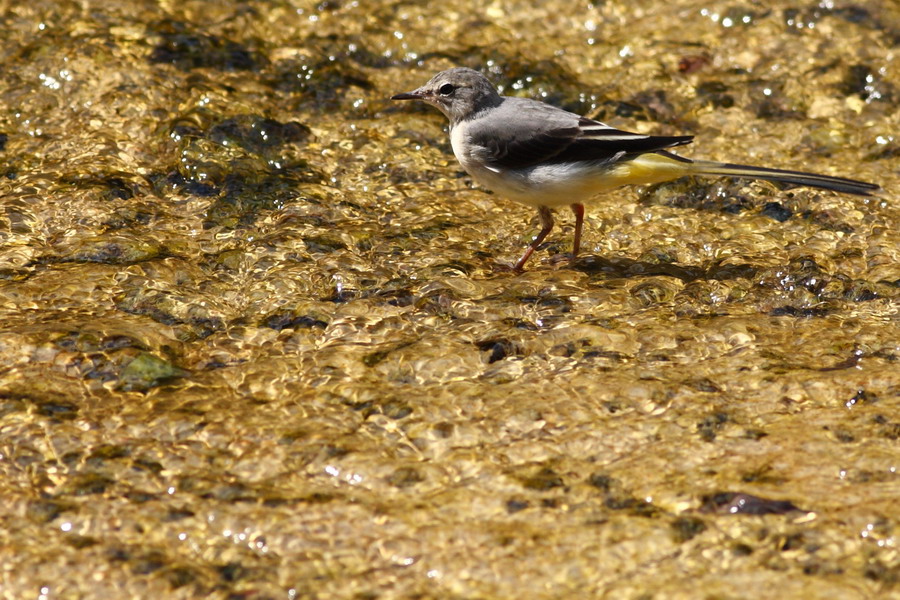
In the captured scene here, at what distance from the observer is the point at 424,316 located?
19.1ft

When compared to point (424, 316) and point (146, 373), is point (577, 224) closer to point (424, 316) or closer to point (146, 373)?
point (424, 316)

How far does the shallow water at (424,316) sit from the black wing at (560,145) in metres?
0.65

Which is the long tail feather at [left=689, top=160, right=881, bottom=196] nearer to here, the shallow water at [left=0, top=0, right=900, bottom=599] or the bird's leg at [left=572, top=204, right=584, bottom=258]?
the shallow water at [left=0, top=0, right=900, bottom=599]

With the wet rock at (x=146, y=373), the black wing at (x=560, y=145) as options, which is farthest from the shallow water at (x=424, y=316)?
the black wing at (x=560, y=145)

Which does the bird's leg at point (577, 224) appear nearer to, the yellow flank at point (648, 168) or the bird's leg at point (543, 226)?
the bird's leg at point (543, 226)

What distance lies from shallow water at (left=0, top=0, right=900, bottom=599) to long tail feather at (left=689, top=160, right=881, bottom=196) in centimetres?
47

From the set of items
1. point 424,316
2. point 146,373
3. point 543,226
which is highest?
point 543,226

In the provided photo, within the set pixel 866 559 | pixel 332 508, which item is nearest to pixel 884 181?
pixel 866 559

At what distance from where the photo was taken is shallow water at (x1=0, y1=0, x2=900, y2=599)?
400 centimetres

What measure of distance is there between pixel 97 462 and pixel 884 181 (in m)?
5.83

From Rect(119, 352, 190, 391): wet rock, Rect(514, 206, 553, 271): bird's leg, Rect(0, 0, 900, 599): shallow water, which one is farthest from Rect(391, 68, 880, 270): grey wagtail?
Rect(119, 352, 190, 391): wet rock

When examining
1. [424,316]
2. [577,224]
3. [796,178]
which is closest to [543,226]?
[577,224]

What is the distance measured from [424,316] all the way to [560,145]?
1606mm

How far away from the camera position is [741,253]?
6594 millimetres
